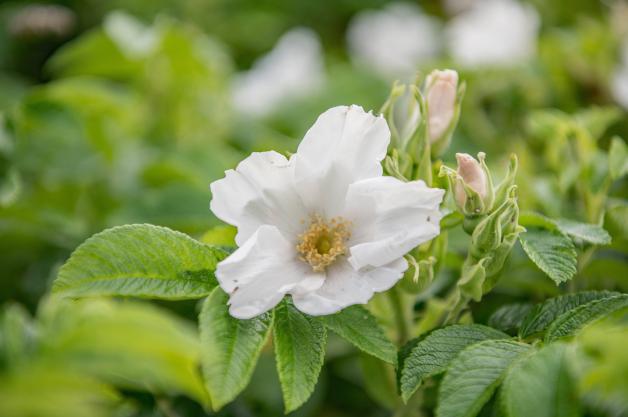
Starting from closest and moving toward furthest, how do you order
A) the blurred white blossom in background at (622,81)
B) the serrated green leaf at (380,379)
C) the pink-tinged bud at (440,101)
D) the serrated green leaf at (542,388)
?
the serrated green leaf at (542,388) < the pink-tinged bud at (440,101) < the serrated green leaf at (380,379) < the blurred white blossom in background at (622,81)

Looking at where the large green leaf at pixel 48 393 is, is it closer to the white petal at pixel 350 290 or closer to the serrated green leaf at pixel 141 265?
the serrated green leaf at pixel 141 265

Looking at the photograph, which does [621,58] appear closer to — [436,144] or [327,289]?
[436,144]

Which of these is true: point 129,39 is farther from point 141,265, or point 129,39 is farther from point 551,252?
point 551,252

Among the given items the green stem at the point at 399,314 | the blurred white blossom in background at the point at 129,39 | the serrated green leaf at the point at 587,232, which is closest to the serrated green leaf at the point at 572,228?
the serrated green leaf at the point at 587,232

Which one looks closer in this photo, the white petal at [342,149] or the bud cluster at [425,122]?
the white petal at [342,149]

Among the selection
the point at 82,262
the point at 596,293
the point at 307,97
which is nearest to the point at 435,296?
the point at 596,293

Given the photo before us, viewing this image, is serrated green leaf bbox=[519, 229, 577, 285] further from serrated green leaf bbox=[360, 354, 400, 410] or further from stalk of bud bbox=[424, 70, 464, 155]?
serrated green leaf bbox=[360, 354, 400, 410]

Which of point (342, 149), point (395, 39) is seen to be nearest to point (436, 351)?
point (342, 149)

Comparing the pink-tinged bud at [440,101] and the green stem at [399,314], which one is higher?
the pink-tinged bud at [440,101]
